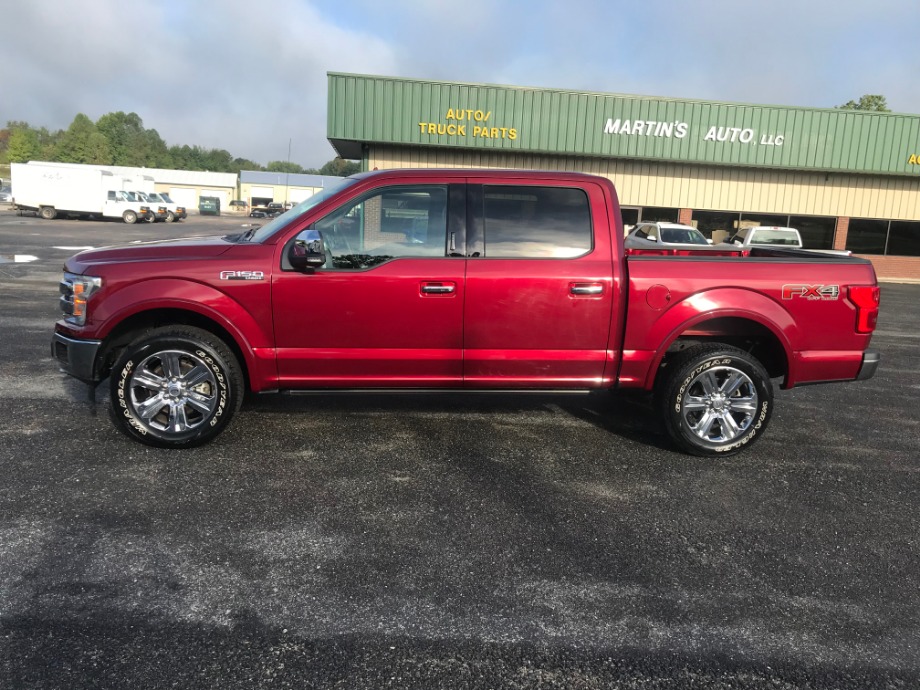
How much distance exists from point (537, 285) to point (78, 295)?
313 centimetres

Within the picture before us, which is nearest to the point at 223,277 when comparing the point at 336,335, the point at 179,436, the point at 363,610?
the point at 336,335

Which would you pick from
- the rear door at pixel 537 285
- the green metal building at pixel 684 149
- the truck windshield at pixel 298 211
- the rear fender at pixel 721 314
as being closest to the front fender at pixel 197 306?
the truck windshield at pixel 298 211

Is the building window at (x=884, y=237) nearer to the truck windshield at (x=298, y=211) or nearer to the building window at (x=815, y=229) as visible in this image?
the building window at (x=815, y=229)

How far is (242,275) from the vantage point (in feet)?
15.1

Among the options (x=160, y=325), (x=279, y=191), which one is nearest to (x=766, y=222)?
(x=160, y=325)

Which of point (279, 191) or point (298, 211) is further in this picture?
point (279, 191)

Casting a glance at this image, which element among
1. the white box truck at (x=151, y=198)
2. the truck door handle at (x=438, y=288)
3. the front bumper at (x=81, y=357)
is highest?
the white box truck at (x=151, y=198)

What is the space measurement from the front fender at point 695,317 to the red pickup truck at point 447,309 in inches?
0.5

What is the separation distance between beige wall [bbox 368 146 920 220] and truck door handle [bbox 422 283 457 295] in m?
17.1

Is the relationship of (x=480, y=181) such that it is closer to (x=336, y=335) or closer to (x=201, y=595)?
(x=336, y=335)

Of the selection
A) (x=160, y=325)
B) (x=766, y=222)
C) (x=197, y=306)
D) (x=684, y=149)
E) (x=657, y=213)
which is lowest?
(x=160, y=325)

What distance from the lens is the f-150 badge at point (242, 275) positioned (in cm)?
460

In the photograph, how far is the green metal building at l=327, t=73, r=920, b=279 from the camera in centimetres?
1956

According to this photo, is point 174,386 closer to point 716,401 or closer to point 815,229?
point 716,401
